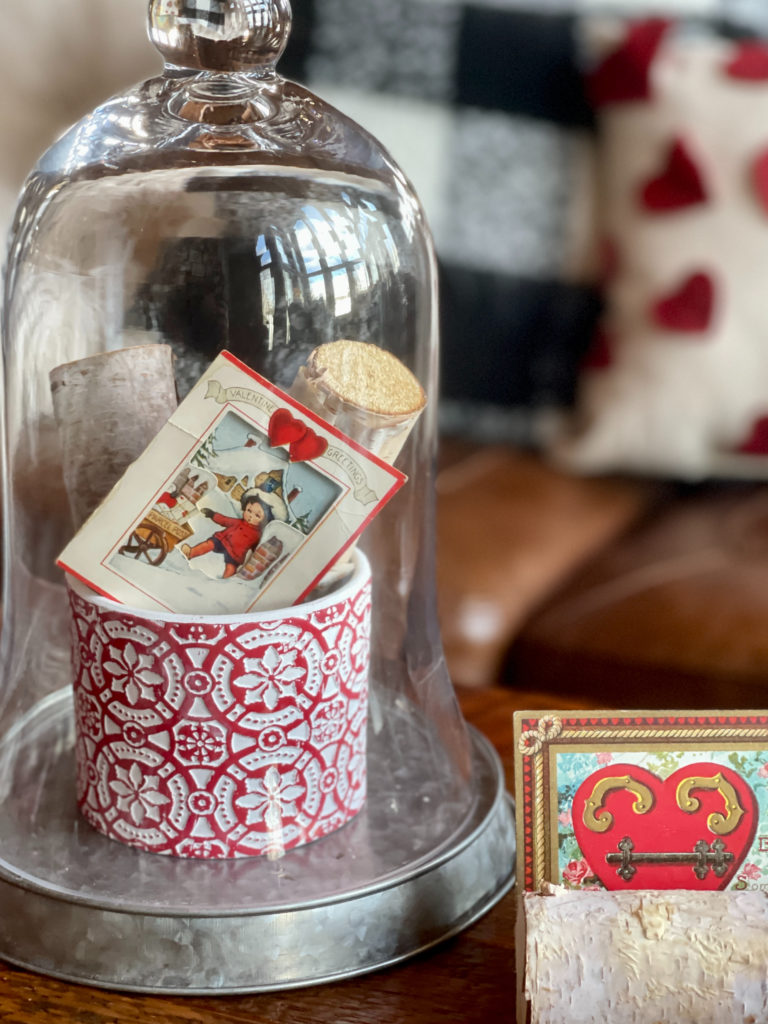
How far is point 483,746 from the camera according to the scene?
2.69 ft

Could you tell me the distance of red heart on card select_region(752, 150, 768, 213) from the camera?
1.60 meters

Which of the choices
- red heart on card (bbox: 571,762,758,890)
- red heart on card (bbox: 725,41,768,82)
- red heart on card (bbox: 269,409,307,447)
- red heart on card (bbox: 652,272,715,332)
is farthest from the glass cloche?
red heart on card (bbox: 725,41,768,82)

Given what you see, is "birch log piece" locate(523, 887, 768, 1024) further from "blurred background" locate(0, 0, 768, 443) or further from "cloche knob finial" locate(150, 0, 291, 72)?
"blurred background" locate(0, 0, 768, 443)

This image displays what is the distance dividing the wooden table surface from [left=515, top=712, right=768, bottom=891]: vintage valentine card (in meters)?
0.07

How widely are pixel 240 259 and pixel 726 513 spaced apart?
3.49ft

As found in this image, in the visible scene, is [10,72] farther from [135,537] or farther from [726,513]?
[135,537]

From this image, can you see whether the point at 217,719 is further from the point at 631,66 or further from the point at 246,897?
the point at 631,66

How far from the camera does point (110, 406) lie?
0.68m

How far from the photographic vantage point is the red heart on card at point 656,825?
600mm

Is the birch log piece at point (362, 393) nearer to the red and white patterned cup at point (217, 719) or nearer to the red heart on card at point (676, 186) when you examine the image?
the red and white patterned cup at point (217, 719)

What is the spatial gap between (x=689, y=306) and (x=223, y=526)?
3.68 feet

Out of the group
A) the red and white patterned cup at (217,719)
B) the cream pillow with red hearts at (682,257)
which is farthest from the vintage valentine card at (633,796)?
the cream pillow with red hearts at (682,257)

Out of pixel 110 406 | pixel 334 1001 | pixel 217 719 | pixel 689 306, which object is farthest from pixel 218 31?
pixel 689 306

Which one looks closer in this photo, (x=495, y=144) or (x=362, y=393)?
(x=362, y=393)
